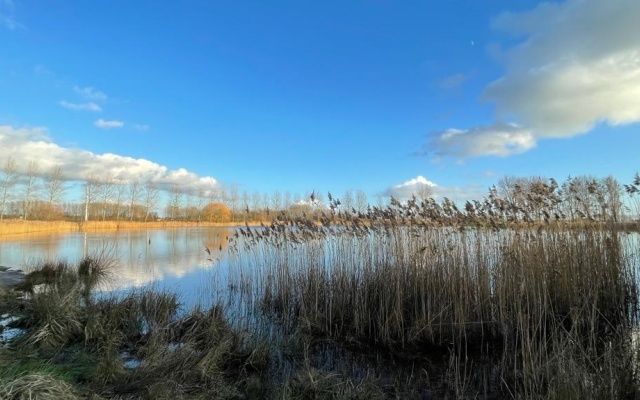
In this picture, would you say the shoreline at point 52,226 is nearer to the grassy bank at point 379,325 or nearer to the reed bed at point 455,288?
the reed bed at point 455,288

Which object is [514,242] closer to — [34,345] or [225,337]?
[225,337]

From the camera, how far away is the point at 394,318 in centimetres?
657

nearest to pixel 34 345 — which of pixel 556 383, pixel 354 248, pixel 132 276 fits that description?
pixel 354 248

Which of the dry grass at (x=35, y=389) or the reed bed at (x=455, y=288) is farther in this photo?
the reed bed at (x=455, y=288)

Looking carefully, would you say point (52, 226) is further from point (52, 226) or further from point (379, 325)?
point (379, 325)

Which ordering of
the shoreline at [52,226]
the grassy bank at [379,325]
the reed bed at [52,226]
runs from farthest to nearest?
the reed bed at [52,226] → the shoreline at [52,226] → the grassy bank at [379,325]

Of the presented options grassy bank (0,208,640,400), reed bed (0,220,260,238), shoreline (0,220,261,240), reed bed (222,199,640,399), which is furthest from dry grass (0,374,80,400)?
reed bed (0,220,260,238)

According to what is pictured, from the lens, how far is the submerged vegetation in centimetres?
401

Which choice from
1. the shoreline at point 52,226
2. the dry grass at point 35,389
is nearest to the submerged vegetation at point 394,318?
the dry grass at point 35,389

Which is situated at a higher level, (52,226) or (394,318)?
(52,226)

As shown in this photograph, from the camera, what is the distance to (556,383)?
369cm

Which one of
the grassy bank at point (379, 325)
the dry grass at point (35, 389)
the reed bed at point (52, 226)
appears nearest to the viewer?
the dry grass at point (35, 389)

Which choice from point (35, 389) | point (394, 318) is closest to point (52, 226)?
point (394, 318)

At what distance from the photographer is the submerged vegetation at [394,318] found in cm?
401
